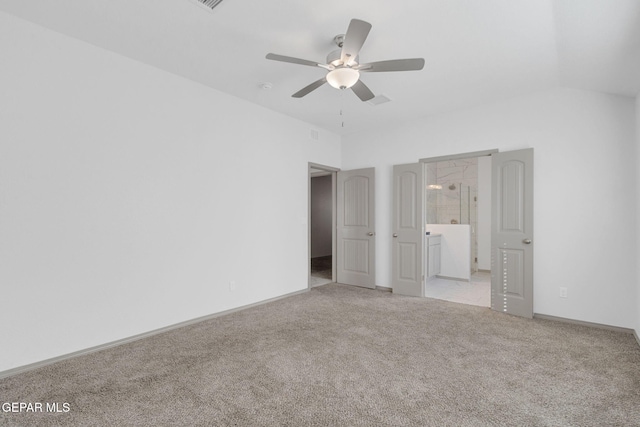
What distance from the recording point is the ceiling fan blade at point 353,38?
197cm

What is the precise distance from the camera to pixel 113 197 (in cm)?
294

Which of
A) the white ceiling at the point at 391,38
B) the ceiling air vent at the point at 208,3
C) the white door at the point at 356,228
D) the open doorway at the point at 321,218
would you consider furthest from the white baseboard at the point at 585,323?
the open doorway at the point at 321,218

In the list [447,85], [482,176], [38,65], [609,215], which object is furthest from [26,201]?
[482,176]

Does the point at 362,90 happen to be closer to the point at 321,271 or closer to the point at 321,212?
the point at 321,271

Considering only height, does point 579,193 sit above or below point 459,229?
above

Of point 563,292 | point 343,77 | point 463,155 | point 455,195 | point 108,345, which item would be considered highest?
point 343,77

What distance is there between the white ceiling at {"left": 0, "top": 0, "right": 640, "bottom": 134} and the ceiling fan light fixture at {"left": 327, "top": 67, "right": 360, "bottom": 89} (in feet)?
1.17

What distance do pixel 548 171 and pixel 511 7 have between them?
2.22m

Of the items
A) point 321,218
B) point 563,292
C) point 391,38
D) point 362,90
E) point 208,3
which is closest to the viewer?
point 208,3

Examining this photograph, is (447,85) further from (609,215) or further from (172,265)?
(172,265)

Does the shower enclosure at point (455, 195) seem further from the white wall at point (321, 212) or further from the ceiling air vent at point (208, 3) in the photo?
the ceiling air vent at point (208, 3)

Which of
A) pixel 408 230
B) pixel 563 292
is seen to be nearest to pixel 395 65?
pixel 408 230

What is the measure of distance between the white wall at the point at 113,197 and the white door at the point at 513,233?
10.2ft

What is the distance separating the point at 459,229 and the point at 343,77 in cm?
447
